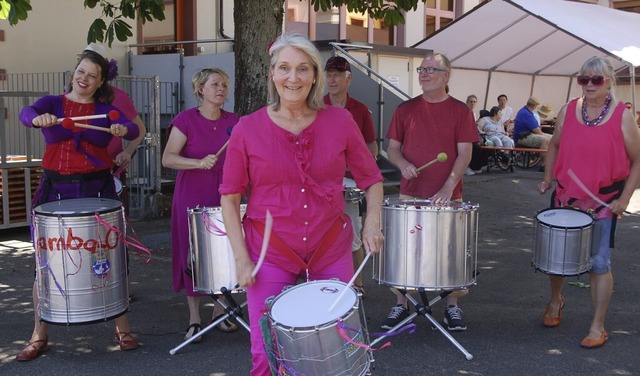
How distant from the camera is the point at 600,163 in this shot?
4926mm

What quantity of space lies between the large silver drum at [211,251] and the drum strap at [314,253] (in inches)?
54.4

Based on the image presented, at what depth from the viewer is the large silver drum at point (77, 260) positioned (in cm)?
426

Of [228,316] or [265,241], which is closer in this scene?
[265,241]

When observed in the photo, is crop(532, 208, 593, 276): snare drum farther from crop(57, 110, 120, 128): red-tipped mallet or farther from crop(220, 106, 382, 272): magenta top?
crop(57, 110, 120, 128): red-tipped mallet

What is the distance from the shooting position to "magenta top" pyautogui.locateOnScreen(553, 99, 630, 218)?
4.92 metres

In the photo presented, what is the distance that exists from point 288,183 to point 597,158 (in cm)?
266

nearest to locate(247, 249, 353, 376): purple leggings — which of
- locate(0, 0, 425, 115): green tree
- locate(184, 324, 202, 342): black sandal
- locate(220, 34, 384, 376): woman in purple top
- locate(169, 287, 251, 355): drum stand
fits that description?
locate(220, 34, 384, 376): woman in purple top

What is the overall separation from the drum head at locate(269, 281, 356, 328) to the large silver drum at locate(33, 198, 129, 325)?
70.1 inches

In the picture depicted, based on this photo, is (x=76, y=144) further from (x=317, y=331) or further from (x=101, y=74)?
(x=317, y=331)

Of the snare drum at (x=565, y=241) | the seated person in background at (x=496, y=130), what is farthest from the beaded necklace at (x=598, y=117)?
the seated person in background at (x=496, y=130)

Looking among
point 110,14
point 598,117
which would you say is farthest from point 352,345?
point 110,14

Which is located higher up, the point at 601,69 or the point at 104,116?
the point at 601,69

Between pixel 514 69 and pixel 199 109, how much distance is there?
14.0 metres

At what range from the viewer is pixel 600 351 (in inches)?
195
